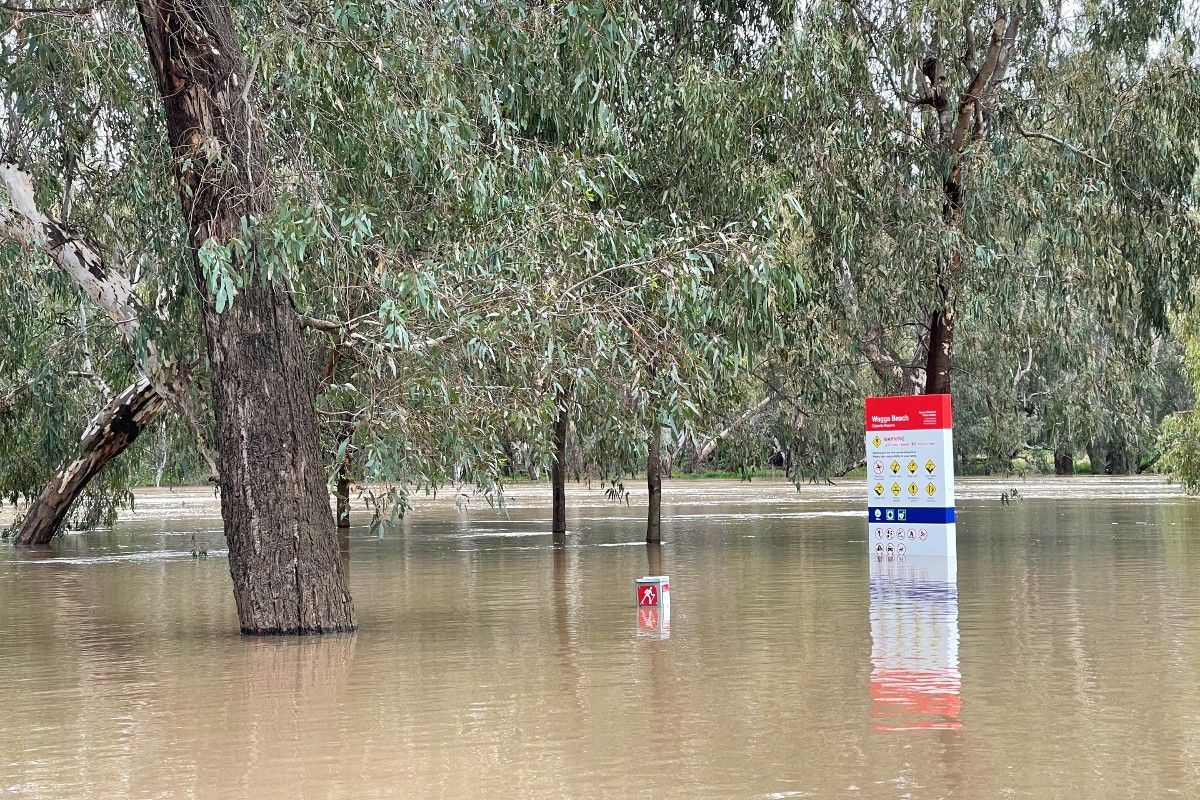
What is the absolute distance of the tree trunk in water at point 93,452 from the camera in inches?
860

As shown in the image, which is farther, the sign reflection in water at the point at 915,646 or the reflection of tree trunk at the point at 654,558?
the reflection of tree trunk at the point at 654,558

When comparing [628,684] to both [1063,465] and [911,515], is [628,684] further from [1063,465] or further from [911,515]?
[1063,465]

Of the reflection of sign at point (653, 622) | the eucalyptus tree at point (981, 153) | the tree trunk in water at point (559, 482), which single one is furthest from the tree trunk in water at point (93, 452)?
the reflection of sign at point (653, 622)

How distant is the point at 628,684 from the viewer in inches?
366

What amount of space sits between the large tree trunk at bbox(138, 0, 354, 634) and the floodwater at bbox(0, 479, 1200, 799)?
54 cm

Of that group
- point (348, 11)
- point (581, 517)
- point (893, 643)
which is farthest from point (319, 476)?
point (581, 517)

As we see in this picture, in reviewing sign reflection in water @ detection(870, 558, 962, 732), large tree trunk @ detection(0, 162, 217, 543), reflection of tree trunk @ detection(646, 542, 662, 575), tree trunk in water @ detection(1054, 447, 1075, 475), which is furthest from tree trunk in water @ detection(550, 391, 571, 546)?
tree trunk in water @ detection(1054, 447, 1075, 475)

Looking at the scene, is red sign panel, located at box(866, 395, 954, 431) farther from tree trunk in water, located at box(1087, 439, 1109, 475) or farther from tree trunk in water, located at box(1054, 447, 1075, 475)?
tree trunk in water, located at box(1054, 447, 1075, 475)

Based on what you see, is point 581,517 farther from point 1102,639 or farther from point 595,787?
point 595,787

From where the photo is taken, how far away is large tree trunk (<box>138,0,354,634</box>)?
11773 millimetres

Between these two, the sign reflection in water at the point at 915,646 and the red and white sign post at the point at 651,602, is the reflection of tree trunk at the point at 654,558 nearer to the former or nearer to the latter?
the sign reflection in water at the point at 915,646

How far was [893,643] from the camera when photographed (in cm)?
1085

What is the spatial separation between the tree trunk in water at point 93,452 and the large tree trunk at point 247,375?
9344 mm

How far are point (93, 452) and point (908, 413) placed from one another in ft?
39.9
